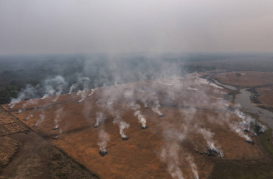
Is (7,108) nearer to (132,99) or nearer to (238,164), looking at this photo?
(132,99)

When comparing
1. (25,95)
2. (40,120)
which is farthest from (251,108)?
(25,95)

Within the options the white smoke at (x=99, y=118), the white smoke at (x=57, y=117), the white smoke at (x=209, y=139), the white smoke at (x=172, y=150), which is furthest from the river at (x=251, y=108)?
the white smoke at (x=57, y=117)

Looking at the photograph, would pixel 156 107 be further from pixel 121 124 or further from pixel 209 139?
pixel 209 139

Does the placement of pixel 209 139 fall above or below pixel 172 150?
above

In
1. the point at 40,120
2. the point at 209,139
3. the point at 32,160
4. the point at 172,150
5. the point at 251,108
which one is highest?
the point at 209,139

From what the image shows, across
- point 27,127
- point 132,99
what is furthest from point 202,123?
point 27,127
